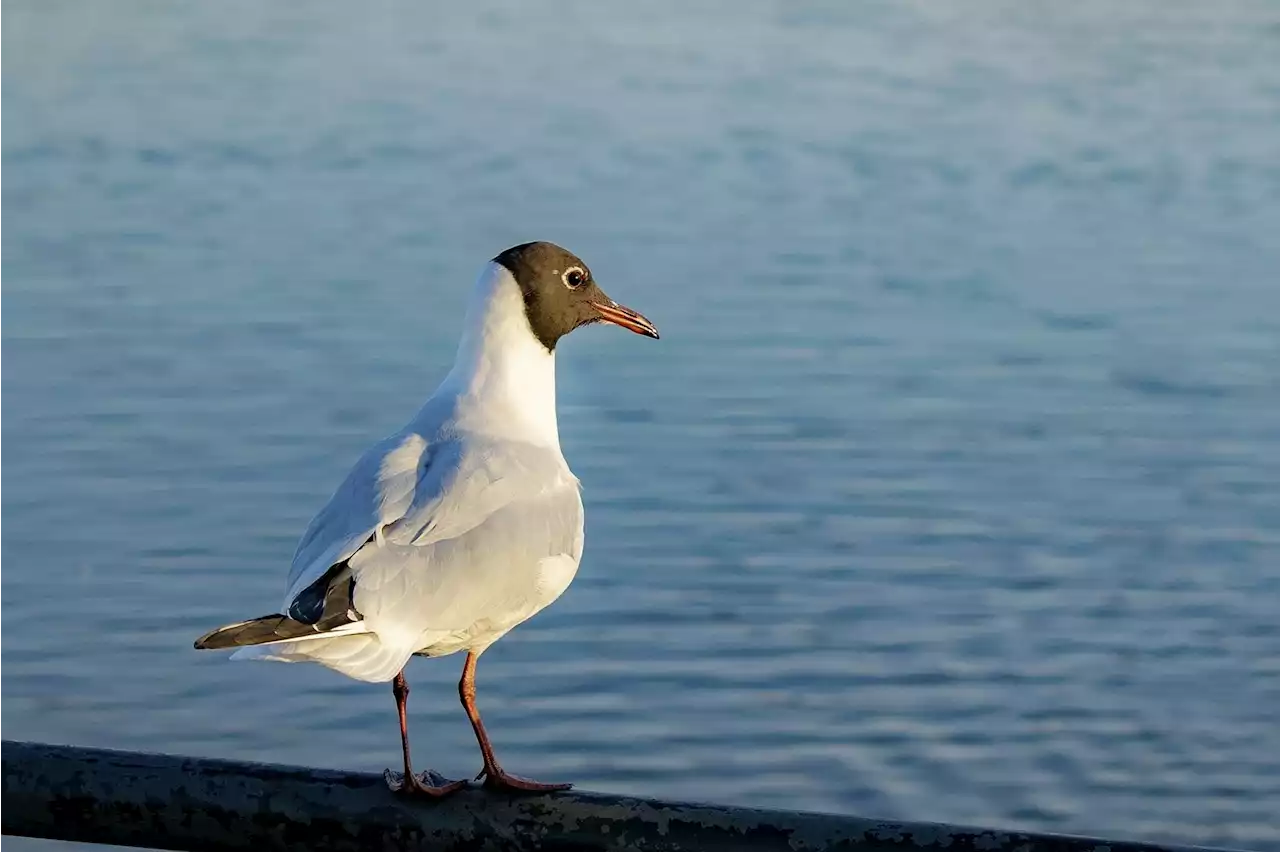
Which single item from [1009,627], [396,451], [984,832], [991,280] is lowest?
[984,832]

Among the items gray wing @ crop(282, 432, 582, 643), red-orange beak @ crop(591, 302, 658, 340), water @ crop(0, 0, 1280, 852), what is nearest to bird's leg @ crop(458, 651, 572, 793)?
gray wing @ crop(282, 432, 582, 643)

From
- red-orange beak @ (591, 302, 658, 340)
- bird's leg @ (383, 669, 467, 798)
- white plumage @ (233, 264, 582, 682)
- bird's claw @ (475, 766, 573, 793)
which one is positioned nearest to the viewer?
bird's leg @ (383, 669, 467, 798)

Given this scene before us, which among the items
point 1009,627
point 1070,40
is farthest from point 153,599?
point 1070,40

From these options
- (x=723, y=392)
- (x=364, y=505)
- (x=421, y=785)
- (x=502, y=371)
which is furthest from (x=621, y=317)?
(x=723, y=392)

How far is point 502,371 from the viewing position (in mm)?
5344

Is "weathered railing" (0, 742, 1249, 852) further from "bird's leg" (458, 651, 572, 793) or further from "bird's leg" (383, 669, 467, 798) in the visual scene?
"bird's leg" (458, 651, 572, 793)

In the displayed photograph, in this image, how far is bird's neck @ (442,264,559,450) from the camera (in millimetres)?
5250

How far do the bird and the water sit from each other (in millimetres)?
2159

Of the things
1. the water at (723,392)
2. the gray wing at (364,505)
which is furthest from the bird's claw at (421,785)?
the water at (723,392)

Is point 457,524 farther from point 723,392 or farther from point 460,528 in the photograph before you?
point 723,392

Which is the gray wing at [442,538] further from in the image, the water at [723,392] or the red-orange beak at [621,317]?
the water at [723,392]

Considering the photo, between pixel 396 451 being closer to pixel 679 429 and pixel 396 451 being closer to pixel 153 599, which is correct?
pixel 153 599

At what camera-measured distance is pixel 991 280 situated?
40.1 feet

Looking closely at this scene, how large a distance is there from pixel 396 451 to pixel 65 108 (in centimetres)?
1132
